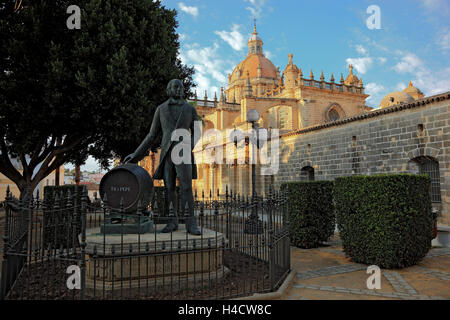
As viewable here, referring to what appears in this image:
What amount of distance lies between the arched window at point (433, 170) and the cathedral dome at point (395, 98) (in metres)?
17.4

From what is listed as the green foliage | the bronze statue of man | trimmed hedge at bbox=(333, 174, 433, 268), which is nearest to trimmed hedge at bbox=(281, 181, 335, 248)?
trimmed hedge at bbox=(333, 174, 433, 268)

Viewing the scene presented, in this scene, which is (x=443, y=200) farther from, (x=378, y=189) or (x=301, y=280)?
(x=301, y=280)

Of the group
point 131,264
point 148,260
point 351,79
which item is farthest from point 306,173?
point 351,79

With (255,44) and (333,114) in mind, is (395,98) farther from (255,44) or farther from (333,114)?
(255,44)

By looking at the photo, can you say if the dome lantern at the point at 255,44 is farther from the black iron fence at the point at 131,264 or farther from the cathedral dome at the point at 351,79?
the black iron fence at the point at 131,264

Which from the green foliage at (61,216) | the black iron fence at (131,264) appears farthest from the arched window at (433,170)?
the green foliage at (61,216)

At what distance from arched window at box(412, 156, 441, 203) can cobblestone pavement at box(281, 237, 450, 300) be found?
4922mm

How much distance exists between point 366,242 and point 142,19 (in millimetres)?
10172

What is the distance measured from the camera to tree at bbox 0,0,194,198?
9172mm

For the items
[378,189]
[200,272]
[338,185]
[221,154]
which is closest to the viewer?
[200,272]

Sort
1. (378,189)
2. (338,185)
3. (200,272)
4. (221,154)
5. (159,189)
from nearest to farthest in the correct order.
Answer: (200,272) → (378,189) → (338,185) → (159,189) → (221,154)
